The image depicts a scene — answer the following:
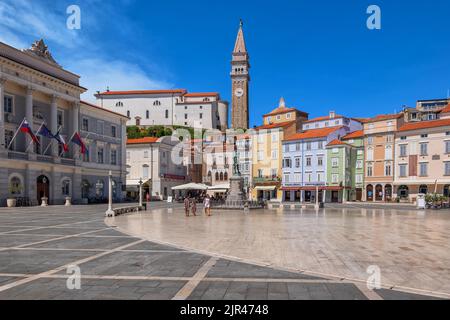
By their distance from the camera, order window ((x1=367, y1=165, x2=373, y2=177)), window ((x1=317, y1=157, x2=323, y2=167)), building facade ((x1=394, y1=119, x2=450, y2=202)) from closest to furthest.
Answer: building facade ((x1=394, y1=119, x2=450, y2=202))
window ((x1=367, y1=165, x2=373, y2=177))
window ((x1=317, y1=157, x2=323, y2=167))

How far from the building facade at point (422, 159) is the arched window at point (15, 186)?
51735mm

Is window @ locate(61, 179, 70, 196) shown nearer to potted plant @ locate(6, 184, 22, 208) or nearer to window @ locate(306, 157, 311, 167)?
potted plant @ locate(6, 184, 22, 208)

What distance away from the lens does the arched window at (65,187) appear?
4625cm

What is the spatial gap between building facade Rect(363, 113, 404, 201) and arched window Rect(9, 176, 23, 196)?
51043 millimetres

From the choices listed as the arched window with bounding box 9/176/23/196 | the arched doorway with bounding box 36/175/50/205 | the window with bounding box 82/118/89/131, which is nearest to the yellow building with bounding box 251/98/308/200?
the window with bounding box 82/118/89/131

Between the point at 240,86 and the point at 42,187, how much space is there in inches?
3853

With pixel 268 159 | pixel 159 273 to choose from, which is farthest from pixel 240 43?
pixel 159 273

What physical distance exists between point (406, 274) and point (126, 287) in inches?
234

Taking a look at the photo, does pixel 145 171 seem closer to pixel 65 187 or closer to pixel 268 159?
pixel 65 187

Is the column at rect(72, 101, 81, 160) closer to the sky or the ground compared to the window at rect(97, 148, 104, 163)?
closer to the sky

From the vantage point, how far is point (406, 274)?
8.22 metres

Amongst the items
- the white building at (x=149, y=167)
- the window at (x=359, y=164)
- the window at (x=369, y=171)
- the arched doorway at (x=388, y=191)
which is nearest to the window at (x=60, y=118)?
the white building at (x=149, y=167)

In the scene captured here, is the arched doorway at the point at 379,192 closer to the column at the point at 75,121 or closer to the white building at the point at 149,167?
the white building at the point at 149,167

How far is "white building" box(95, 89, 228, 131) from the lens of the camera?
12394 centimetres
